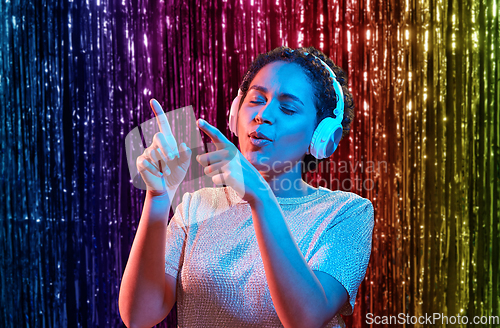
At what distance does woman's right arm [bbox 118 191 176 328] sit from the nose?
0.24 metres

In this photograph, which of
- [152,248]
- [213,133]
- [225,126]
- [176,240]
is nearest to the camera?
[213,133]

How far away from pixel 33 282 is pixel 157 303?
810mm

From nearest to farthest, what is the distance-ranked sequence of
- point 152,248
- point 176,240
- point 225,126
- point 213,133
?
point 213,133, point 152,248, point 176,240, point 225,126

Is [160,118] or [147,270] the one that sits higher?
[160,118]

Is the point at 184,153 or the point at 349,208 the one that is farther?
the point at 349,208

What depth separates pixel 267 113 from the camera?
2.68ft

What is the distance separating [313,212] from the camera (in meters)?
0.86

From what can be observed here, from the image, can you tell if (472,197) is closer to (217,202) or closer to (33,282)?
(217,202)

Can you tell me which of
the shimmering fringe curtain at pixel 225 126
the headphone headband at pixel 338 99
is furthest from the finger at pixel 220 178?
the shimmering fringe curtain at pixel 225 126

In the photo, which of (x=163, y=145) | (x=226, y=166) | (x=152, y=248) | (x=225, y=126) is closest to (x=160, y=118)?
(x=163, y=145)

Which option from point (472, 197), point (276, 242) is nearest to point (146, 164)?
point (276, 242)

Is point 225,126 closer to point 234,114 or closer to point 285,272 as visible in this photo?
point 234,114

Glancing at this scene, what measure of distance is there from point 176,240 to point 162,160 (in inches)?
9.5

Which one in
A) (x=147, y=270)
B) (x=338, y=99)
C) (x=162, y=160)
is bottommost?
(x=147, y=270)
